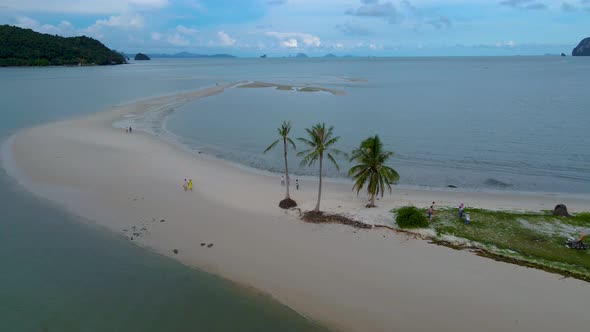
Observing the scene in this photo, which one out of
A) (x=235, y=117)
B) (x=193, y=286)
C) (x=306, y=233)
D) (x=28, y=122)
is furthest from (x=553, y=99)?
(x=28, y=122)

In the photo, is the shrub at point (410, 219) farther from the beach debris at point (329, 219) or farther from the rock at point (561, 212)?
the rock at point (561, 212)

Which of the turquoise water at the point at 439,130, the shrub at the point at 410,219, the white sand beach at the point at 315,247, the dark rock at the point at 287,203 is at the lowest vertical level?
the white sand beach at the point at 315,247

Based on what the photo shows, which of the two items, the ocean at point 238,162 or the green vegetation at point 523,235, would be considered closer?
the ocean at point 238,162

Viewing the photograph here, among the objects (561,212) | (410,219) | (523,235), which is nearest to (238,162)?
(410,219)

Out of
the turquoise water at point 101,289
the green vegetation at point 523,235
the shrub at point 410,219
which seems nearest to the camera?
the turquoise water at point 101,289

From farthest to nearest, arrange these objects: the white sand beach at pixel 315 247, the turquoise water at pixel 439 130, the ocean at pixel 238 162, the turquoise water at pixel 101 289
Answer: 1. the turquoise water at pixel 439 130
2. the ocean at pixel 238 162
3. the white sand beach at pixel 315 247
4. the turquoise water at pixel 101 289

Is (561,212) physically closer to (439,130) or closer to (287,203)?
(287,203)

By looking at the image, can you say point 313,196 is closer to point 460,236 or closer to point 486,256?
point 460,236

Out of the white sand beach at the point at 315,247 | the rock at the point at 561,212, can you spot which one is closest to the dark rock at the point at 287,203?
the white sand beach at the point at 315,247
